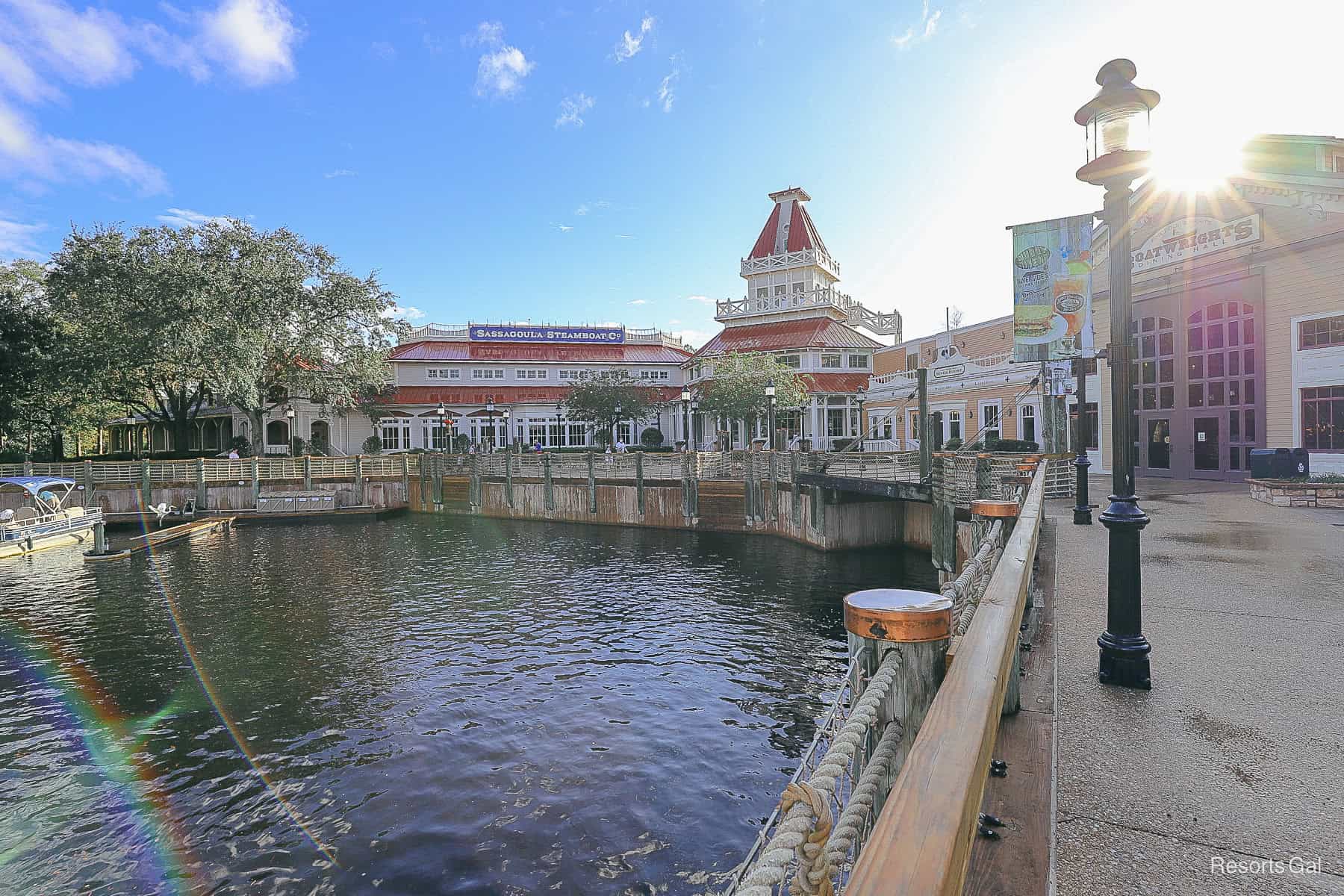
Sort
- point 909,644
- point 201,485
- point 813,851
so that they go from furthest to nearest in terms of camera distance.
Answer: point 201,485
point 909,644
point 813,851

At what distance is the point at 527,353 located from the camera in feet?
182

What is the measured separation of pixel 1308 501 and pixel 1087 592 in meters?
12.6

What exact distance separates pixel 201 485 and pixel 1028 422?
139ft

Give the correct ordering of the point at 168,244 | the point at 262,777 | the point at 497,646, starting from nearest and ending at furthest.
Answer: the point at 262,777 → the point at 497,646 → the point at 168,244

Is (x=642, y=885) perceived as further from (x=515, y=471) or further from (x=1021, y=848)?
(x=515, y=471)

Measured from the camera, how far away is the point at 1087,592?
7.50 meters

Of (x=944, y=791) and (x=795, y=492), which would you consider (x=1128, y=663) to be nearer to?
(x=944, y=791)

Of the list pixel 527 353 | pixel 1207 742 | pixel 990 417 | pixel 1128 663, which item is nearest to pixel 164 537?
pixel 527 353

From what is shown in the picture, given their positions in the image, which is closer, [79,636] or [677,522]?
[79,636]

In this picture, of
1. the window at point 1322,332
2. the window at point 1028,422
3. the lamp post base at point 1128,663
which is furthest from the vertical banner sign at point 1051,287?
the window at point 1028,422

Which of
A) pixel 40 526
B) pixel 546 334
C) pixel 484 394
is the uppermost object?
pixel 546 334

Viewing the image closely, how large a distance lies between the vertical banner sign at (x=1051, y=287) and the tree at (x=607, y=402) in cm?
3191

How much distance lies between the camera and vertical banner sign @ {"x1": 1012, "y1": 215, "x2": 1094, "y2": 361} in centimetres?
1298

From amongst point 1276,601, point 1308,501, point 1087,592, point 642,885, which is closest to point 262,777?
point 642,885
